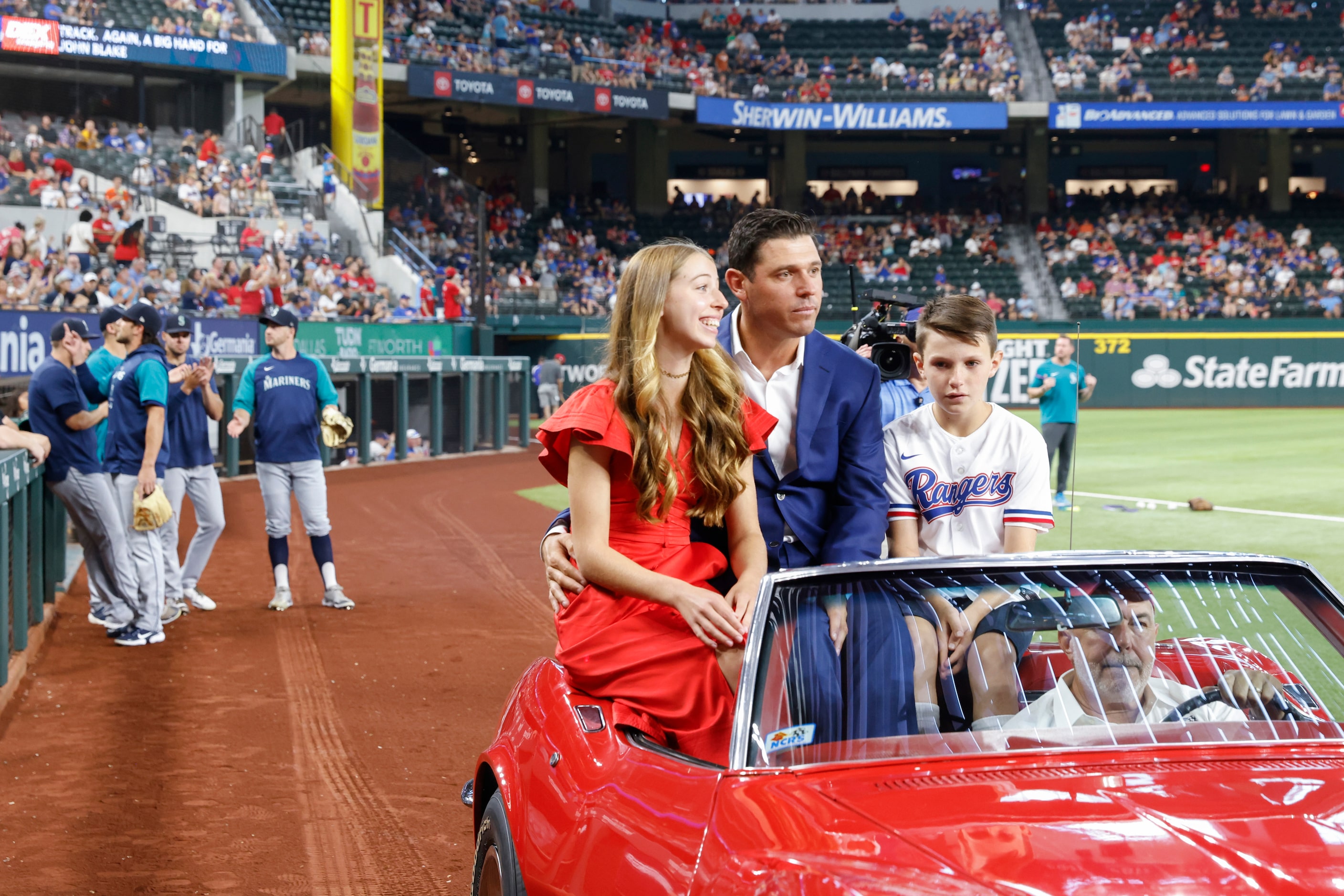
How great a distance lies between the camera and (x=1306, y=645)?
9.41 ft

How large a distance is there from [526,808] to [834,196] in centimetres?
4522

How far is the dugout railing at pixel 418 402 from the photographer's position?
19.2m

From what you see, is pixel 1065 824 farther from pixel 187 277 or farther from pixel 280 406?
pixel 187 277

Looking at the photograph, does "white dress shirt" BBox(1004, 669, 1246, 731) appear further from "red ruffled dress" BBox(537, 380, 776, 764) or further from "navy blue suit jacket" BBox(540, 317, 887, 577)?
"navy blue suit jacket" BBox(540, 317, 887, 577)

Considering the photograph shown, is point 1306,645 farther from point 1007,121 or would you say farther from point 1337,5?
point 1337,5

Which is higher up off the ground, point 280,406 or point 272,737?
point 280,406

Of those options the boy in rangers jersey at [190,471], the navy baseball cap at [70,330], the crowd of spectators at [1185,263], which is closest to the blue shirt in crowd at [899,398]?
the navy baseball cap at [70,330]

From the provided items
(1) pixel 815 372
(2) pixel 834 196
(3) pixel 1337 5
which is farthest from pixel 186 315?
(3) pixel 1337 5

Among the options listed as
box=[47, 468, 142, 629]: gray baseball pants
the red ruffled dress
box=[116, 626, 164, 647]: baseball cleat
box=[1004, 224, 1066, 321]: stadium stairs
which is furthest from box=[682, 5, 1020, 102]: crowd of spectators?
the red ruffled dress

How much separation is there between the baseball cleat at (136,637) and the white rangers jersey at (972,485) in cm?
635

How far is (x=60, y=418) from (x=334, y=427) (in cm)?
182

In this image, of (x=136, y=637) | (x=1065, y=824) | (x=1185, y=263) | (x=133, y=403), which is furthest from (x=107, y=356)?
(x=1185, y=263)

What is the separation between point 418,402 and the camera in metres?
22.5

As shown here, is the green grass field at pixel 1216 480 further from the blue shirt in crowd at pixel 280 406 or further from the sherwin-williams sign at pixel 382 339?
the sherwin-williams sign at pixel 382 339
